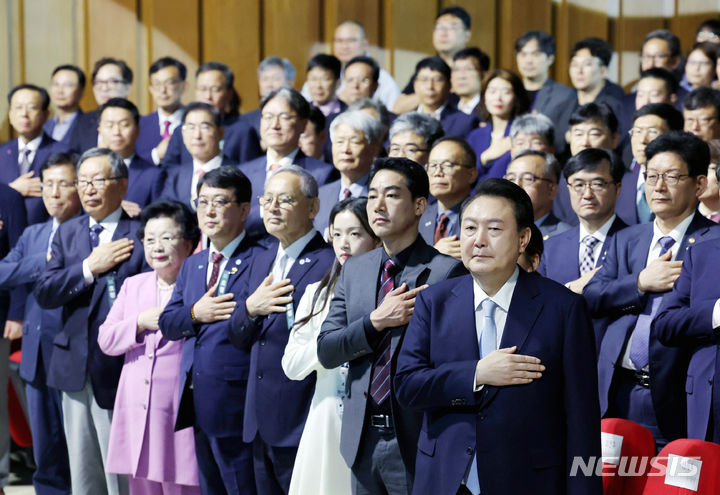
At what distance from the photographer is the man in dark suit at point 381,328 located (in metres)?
2.76

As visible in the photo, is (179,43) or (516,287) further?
(179,43)

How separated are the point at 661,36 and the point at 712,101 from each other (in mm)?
1891

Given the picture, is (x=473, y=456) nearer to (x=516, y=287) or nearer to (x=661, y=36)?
(x=516, y=287)

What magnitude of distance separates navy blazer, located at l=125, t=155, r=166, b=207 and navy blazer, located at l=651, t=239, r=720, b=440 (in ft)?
8.45

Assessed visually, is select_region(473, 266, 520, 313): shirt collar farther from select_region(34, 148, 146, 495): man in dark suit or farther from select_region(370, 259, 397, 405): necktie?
select_region(34, 148, 146, 495): man in dark suit

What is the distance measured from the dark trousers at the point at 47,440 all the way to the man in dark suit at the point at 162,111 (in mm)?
1705

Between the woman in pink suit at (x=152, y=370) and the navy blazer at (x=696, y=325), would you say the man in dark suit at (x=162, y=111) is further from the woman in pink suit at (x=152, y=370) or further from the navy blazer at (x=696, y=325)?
the navy blazer at (x=696, y=325)

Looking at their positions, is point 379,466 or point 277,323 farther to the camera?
point 277,323

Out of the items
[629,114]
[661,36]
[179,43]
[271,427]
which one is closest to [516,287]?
[271,427]

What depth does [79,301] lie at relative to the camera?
4.06m

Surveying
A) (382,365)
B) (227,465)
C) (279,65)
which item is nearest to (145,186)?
→ (279,65)

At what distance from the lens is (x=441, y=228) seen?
3820mm

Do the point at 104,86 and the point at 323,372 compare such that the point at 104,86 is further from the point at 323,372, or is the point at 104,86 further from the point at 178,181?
the point at 323,372

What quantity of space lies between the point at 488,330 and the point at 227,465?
1377 mm
